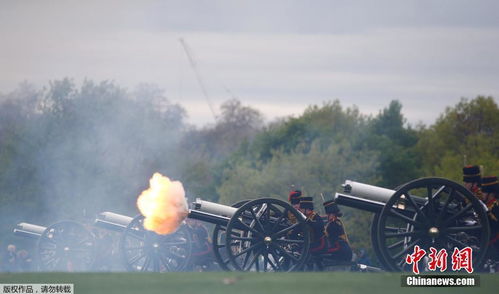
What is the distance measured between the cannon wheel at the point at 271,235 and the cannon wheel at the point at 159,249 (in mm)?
4235

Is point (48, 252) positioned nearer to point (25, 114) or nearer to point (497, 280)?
point (25, 114)

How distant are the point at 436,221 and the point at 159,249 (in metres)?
9.12

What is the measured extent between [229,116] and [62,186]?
5922 centimetres

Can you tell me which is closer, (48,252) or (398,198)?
(398,198)

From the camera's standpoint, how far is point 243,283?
38.5 ft

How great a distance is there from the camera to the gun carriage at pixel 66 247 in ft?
84.1

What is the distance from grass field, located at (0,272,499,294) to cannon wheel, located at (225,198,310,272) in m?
4.24

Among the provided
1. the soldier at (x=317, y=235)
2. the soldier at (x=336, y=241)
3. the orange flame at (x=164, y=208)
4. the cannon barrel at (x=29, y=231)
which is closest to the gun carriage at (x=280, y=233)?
the soldier at (x=317, y=235)

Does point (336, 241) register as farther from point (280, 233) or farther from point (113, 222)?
point (113, 222)

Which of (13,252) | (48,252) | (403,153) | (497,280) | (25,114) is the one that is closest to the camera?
(497,280)

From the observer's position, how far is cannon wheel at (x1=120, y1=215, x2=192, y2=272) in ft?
71.6

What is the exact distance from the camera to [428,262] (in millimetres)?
14734

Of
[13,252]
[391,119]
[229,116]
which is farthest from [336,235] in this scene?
[229,116]

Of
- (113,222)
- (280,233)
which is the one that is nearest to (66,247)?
(113,222)
